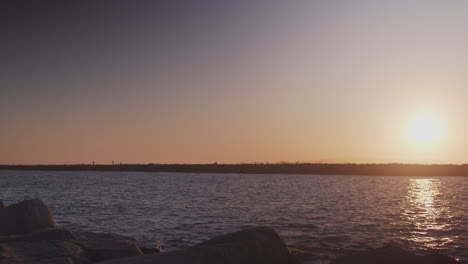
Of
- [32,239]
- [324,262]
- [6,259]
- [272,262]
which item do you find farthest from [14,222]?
[324,262]

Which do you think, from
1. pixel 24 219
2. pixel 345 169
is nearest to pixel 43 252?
pixel 24 219

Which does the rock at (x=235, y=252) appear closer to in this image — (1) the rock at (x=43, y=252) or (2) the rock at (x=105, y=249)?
(1) the rock at (x=43, y=252)

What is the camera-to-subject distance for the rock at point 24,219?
40.8 ft

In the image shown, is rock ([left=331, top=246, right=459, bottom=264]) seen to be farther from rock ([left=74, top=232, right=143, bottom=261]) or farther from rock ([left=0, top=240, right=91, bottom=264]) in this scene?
rock ([left=0, top=240, right=91, bottom=264])

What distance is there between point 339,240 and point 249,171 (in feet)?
387

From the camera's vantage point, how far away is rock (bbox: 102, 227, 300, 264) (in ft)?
25.1

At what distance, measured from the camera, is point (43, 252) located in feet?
28.9

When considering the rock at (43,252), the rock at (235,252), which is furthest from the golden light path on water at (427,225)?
the rock at (43,252)

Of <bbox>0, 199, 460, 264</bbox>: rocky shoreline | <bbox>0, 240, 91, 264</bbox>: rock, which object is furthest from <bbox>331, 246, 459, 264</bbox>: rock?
<bbox>0, 240, 91, 264</bbox>: rock

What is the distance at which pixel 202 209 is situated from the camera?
28.1 meters

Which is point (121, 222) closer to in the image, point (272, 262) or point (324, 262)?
point (324, 262)

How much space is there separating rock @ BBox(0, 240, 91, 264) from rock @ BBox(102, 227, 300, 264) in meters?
1.77

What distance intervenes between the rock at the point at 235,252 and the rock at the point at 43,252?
69.8 inches

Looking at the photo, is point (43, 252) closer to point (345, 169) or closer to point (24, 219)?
point (24, 219)
